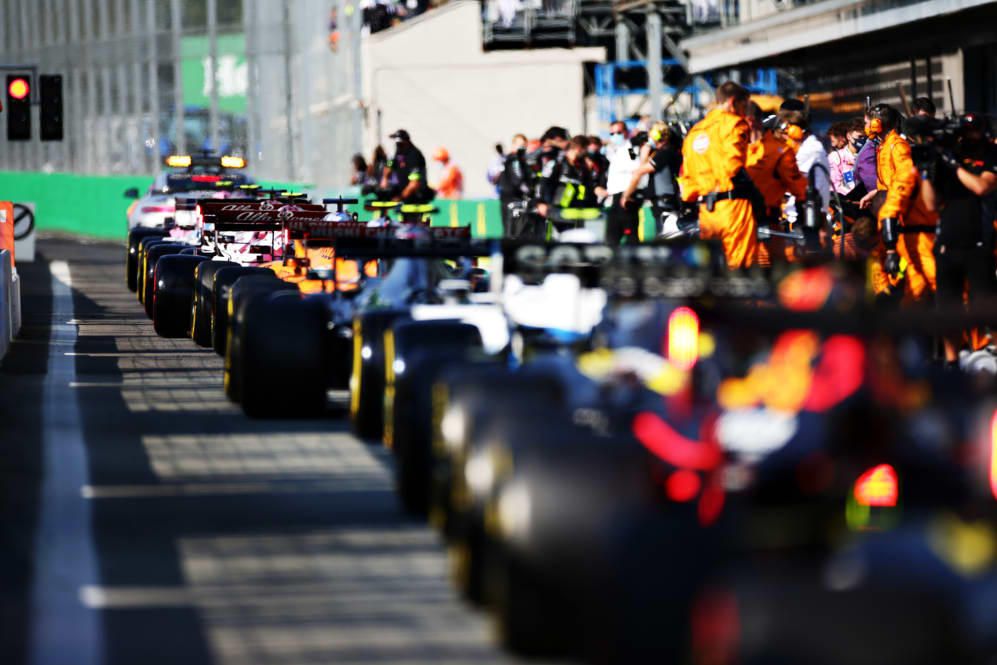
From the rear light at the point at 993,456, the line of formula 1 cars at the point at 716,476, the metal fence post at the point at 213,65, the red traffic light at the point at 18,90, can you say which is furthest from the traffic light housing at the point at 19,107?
the rear light at the point at 993,456

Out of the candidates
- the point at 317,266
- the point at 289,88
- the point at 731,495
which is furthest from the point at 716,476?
the point at 289,88

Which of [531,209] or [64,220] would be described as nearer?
[531,209]

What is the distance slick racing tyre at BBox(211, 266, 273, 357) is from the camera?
15.5 meters

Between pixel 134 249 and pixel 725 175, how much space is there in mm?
12293

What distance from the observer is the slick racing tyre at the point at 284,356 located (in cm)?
1186

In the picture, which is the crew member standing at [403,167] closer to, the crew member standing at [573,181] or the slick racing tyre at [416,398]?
the crew member standing at [573,181]

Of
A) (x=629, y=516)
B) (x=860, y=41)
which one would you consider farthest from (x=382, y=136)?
(x=629, y=516)

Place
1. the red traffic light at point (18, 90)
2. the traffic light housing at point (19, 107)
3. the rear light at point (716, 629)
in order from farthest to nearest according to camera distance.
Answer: the red traffic light at point (18, 90) < the traffic light housing at point (19, 107) < the rear light at point (716, 629)

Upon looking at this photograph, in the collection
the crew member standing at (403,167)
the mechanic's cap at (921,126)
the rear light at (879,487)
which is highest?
the crew member standing at (403,167)

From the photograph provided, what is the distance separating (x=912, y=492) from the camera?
6520 mm

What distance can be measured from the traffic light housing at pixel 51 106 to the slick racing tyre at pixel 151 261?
1183 centimetres

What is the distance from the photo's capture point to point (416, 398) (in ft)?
28.8

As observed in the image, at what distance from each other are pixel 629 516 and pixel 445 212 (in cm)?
2848

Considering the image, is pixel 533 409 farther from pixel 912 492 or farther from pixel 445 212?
pixel 445 212
